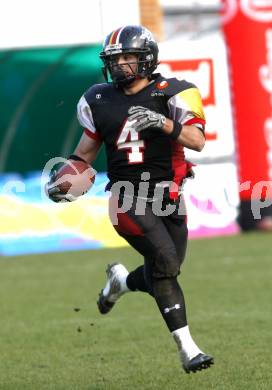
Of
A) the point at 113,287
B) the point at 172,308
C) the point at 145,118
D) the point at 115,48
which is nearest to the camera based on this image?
the point at 145,118

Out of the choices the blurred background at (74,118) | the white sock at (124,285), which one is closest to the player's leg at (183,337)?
the white sock at (124,285)

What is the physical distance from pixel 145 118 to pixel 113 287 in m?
1.52

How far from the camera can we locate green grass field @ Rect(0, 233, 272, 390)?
18.2 ft

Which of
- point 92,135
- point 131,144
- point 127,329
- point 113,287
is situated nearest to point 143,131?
point 131,144

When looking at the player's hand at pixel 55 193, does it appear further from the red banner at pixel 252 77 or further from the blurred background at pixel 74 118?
the red banner at pixel 252 77

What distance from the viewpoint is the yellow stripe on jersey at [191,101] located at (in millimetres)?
5148

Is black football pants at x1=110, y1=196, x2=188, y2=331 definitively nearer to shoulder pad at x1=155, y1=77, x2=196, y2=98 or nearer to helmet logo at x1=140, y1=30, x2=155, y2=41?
shoulder pad at x1=155, y1=77, x2=196, y2=98

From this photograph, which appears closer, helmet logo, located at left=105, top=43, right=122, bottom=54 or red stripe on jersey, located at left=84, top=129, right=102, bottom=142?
helmet logo, located at left=105, top=43, right=122, bottom=54

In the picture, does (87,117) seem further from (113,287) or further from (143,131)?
(113,287)

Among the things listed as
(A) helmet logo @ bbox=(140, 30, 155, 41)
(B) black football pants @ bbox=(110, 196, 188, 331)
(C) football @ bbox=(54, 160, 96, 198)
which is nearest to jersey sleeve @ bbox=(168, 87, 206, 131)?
(A) helmet logo @ bbox=(140, 30, 155, 41)

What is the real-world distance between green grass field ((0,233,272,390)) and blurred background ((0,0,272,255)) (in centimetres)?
123

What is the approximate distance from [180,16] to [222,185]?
9.18 m

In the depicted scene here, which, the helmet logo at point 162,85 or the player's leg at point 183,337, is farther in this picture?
the helmet logo at point 162,85

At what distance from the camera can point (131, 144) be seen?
522 cm
